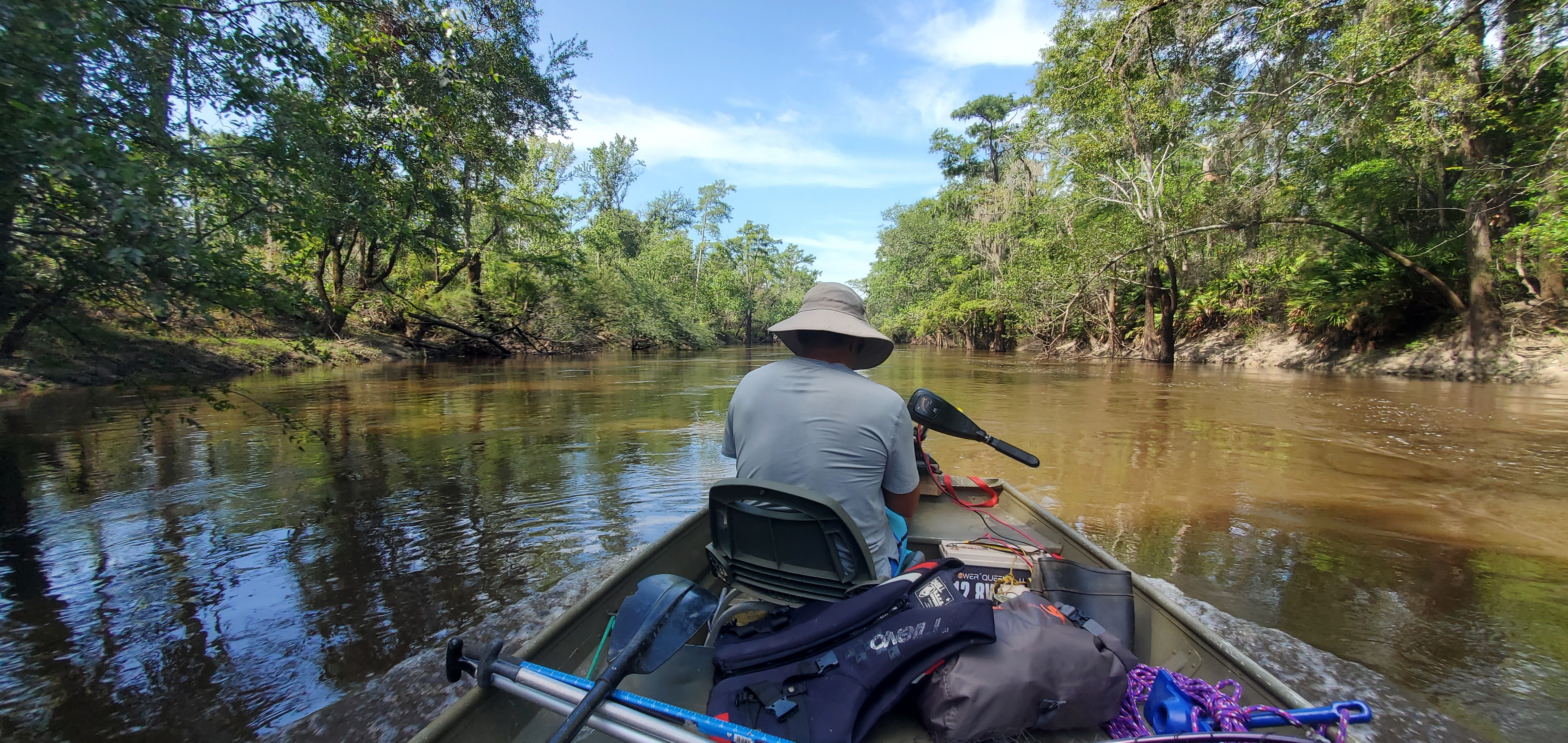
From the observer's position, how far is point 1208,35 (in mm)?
12844

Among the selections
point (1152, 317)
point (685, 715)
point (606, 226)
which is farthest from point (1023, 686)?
point (606, 226)

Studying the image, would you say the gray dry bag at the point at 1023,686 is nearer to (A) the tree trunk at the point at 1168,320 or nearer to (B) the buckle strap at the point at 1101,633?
(B) the buckle strap at the point at 1101,633

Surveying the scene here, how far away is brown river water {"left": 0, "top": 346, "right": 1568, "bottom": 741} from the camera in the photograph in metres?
2.69

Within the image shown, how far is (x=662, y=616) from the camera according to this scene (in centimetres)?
193

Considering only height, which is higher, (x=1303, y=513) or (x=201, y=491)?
(x=201, y=491)

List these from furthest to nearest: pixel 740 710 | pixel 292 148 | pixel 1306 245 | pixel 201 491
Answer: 1. pixel 1306 245
2. pixel 201 491
3. pixel 292 148
4. pixel 740 710

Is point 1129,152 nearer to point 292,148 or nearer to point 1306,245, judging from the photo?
point 1306,245

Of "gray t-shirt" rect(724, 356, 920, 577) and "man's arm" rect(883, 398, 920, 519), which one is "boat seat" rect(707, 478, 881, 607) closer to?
"gray t-shirt" rect(724, 356, 920, 577)

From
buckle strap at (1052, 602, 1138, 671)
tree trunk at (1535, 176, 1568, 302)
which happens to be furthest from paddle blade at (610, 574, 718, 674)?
tree trunk at (1535, 176, 1568, 302)

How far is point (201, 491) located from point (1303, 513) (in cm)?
930

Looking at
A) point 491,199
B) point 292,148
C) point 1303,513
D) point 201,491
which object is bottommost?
point 1303,513

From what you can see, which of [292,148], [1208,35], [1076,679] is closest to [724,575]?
[1076,679]

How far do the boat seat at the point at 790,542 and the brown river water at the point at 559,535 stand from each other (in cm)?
205

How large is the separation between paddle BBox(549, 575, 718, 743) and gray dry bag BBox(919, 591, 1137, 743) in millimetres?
763
